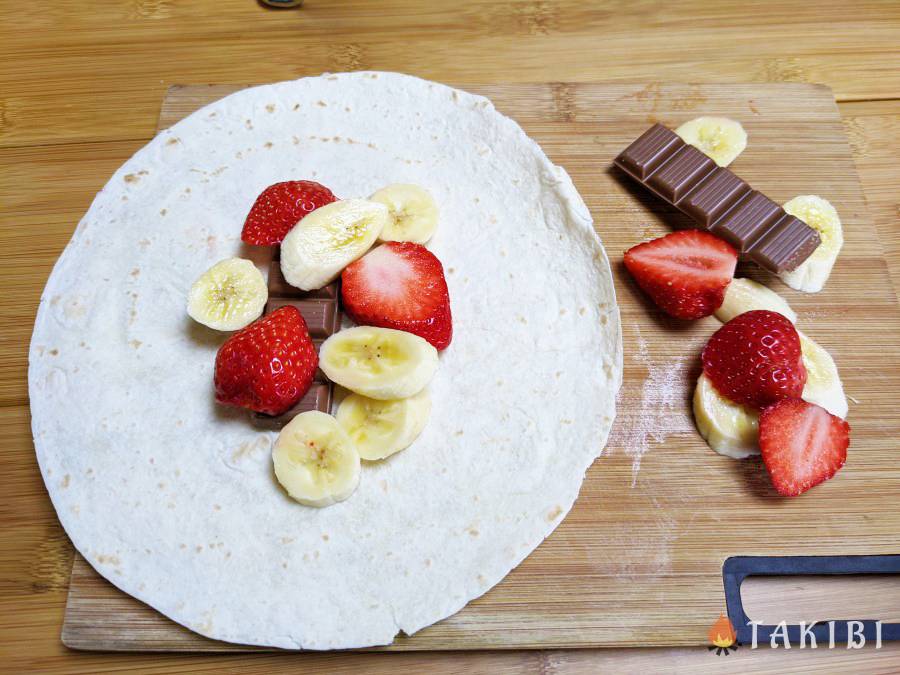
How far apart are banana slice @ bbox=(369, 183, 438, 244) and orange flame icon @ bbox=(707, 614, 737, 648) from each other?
1.55 meters

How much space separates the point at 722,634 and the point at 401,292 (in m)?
1.45

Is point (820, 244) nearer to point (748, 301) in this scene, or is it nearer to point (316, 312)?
point (748, 301)

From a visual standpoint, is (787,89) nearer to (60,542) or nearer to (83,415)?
(83,415)

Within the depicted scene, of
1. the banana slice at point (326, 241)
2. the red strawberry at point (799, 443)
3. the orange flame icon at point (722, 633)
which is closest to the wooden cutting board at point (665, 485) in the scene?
the orange flame icon at point (722, 633)

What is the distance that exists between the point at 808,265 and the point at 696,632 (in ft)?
4.47

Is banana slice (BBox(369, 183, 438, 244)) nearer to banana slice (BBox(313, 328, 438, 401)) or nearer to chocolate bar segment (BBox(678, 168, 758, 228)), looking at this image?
banana slice (BBox(313, 328, 438, 401))

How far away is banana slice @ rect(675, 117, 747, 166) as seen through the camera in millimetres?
2961

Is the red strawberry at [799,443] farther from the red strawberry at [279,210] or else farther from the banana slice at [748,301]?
the red strawberry at [279,210]

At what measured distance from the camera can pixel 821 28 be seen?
342 cm

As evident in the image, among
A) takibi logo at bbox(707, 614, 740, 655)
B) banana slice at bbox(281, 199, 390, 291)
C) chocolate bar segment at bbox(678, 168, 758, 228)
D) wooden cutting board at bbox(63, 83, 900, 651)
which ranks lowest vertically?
takibi logo at bbox(707, 614, 740, 655)

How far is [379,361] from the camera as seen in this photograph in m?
2.29

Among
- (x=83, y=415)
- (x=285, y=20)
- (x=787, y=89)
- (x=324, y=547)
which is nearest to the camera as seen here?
(x=324, y=547)

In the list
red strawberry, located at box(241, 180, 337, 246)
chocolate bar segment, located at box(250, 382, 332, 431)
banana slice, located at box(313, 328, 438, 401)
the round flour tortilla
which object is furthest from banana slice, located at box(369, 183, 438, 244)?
chocolate bar segment, located at box(250, 382, 332, 431)

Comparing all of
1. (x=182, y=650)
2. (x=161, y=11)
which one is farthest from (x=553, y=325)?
(x=161, y=11)
